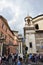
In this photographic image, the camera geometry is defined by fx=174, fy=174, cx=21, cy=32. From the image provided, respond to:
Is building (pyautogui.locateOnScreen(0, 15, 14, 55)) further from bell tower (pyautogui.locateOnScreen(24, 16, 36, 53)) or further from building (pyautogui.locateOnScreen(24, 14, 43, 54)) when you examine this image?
building (pyautogui.locateOnScreen(24, 14, 43, 54))

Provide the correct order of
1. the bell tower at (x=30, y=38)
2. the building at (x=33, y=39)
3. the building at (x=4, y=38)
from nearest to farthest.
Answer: the building at (x=33, y=39)
the bell tower at (x=30, y=38)
the building at (x=4, y=38)

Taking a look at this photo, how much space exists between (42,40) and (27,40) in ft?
8.58

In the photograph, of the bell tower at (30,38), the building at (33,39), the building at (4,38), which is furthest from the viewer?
the building at (4,38)

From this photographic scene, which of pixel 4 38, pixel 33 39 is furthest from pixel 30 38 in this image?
pixel 4 38

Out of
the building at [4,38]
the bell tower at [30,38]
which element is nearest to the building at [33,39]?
the bell tower at [30,38]

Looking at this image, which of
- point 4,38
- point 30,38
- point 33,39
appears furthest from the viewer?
point 4,38

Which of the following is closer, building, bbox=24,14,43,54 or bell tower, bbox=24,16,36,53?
building, bbox=24,14,43,54

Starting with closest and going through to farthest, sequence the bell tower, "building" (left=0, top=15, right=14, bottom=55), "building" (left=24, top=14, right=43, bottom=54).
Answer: "building" (left=24, top=14, right=43, bottom=54) < the bell tower < "building" (left=0, top=15, right=14, bottom=55)

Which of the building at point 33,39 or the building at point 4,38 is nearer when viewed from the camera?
the building at point 33,39

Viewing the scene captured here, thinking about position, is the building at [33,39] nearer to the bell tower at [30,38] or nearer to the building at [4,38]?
the bell tower at [30,38]

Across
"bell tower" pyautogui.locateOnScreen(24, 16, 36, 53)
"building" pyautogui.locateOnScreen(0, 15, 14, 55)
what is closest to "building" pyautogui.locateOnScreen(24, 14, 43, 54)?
"bell tower" pyautogui.locateOnScreen(24, 16, 36, 53)

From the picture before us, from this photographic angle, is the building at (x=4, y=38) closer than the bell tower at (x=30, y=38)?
No

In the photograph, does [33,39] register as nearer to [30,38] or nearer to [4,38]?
[30,38]

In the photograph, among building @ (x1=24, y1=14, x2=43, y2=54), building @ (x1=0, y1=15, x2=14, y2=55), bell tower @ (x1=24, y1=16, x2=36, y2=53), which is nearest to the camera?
building @ (x1=24, y1=14, x2=43, y2=54)
